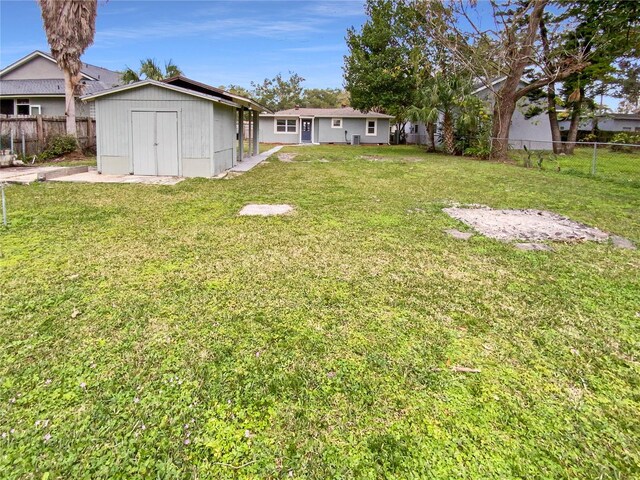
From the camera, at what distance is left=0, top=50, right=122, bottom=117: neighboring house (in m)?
22.1

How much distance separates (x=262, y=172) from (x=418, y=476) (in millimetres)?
12434

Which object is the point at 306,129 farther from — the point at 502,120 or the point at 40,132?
the point at 40,132

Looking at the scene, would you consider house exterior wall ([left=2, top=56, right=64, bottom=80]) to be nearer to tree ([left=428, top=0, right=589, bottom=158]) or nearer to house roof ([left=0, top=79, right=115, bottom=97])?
house roof ([left=0, top=79, right=115, bottom=97])

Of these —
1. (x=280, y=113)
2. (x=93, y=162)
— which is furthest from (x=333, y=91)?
(x=93, y=162)

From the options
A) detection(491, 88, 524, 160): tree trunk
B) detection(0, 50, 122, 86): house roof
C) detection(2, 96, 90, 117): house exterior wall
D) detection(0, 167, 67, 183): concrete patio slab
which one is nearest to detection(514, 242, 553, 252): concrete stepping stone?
detection(0, 167, 67, 183): concrete patio slab

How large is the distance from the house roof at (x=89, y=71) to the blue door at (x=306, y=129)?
43.3ft

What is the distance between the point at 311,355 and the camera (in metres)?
2.84

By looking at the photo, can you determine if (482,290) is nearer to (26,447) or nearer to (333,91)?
(26,447)

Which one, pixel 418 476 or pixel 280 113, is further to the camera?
pixel 280 113

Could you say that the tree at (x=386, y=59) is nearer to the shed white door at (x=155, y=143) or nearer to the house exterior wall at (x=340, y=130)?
the house exterior wall at (x=340, y=130)

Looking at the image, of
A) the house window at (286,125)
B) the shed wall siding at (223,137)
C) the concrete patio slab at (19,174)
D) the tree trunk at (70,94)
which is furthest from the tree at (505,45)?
the house window at (286,125)

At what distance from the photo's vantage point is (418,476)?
1.89m

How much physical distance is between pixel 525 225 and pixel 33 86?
2596 cm

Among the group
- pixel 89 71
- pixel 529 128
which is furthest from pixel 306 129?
pixel 529 128
